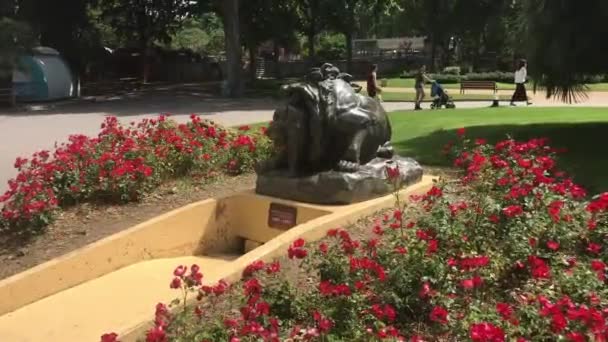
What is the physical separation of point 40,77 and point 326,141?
22.2 m

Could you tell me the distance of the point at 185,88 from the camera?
113ft

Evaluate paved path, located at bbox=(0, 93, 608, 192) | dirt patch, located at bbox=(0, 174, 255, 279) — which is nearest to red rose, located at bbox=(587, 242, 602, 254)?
dirt patch, located at bbox=(0, 174, 255, 279)

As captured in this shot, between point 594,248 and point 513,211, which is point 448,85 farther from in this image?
point 594,248

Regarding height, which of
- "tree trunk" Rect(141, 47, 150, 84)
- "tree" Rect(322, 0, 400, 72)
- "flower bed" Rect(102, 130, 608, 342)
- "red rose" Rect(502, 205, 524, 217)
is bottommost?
"flower bed" Rect(102, 130, 608, 342)

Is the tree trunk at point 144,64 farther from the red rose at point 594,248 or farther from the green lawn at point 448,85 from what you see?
the red rose at point 594,248

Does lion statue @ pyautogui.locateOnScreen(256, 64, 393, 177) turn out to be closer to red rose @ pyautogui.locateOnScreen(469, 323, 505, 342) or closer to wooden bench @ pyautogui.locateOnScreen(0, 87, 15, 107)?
red rose @ pyautogui.locateOnScreen(469, 323, 505, 342)

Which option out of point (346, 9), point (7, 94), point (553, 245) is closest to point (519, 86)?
point (346, 9)

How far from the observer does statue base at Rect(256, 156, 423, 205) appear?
648cm

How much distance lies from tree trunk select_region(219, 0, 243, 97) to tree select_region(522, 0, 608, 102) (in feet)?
58.6

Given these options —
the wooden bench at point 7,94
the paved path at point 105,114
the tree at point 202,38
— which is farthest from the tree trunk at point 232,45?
the tree at point 202,38

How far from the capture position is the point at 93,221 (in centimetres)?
699

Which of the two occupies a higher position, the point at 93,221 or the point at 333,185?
the point at 333,185

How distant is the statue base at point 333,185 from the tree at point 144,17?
29905mm

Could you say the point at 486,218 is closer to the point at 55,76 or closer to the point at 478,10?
the point at 55,76
